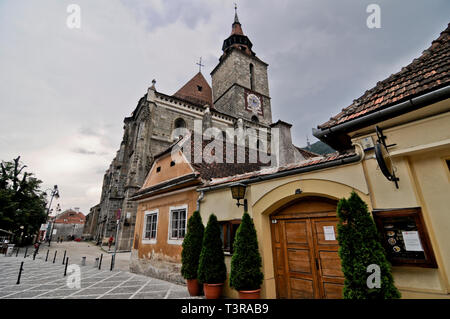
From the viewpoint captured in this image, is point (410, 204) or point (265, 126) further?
point (265, 126)

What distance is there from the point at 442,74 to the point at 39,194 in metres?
37.7

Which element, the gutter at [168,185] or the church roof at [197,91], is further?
the church roof at [197,91]

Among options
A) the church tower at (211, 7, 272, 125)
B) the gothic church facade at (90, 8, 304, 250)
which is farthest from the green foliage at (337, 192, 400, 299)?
the church tower at (211, 7, 272, 125)

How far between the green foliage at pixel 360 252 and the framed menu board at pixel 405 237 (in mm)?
194

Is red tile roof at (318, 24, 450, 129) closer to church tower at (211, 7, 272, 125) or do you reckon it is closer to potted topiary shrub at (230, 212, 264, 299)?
potted topiary shrub at (230, 212, 264, 299)

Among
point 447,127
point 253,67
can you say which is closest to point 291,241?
point 447,127

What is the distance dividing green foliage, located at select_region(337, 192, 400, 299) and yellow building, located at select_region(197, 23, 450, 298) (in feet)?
0.94

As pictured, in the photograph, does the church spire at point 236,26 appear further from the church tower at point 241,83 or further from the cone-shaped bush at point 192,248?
the cone-shaped bush at point 192,248

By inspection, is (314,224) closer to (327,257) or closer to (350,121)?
(327,257)

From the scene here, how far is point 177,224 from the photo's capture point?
8117mm

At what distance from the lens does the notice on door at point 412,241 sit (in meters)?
3.11

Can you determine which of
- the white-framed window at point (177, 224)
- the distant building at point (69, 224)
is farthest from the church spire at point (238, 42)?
the distant building at point (69, 224)
